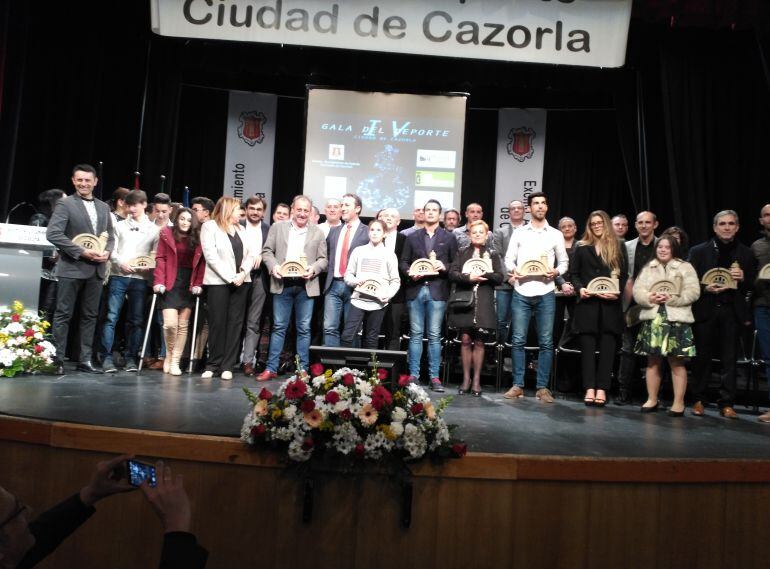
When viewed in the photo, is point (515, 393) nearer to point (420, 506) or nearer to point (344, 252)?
point (344, 252)

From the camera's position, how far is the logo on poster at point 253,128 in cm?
1089

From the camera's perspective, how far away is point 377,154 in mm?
9734

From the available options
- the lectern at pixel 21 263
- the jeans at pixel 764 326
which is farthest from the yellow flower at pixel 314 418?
the jeans at pixel 764 326

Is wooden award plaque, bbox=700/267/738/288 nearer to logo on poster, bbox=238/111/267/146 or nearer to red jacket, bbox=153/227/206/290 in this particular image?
red jacket, bbox=153/227/206/290

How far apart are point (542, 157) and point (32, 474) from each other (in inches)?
343

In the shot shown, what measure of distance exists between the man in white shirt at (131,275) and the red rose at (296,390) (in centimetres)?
354

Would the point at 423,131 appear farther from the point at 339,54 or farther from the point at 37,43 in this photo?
the point at 37,43

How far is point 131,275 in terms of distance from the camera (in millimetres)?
6695

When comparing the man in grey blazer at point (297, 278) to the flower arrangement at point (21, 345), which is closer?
the flower arrangement at point (21, 345)

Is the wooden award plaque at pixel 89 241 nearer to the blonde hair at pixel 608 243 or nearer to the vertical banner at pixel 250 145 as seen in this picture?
the blonde hair at pixel 608 243

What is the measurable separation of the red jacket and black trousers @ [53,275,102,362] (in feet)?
1.74

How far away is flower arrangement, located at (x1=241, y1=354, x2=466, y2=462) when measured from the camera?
11.1 feet

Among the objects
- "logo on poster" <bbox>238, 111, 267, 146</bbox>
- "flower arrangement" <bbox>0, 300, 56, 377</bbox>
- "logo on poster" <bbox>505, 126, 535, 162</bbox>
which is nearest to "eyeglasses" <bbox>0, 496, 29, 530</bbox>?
"flower arrangement" <bbox>0, 300, 56, 377</bbox>

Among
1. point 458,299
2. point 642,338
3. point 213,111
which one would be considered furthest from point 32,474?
point 213,111
